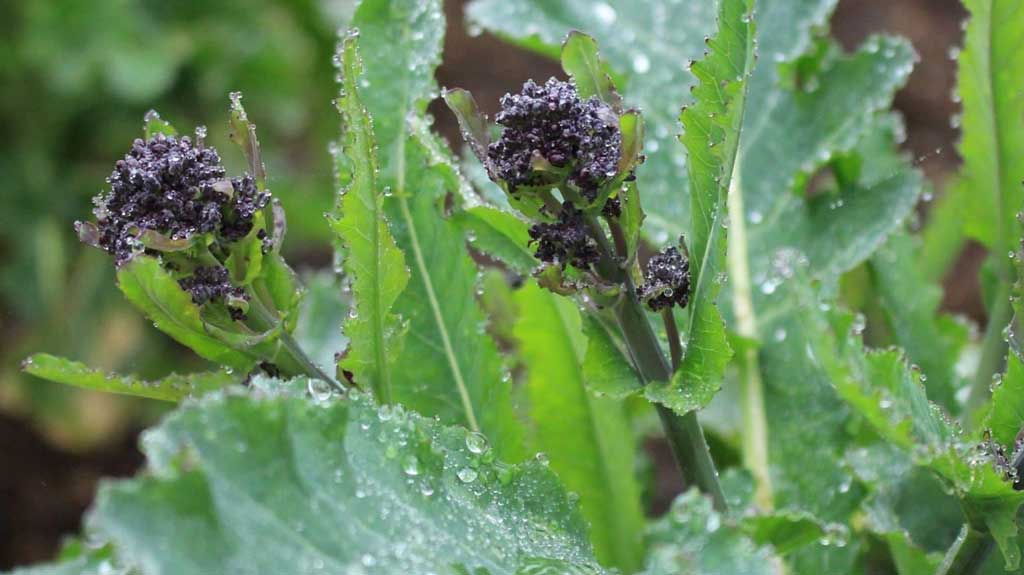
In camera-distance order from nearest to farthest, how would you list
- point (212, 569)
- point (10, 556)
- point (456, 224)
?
point (212, 569), point (456, 224), point (10, 556)

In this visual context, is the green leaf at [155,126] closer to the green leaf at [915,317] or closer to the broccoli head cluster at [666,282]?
the broccoli head cluster at [666,282]

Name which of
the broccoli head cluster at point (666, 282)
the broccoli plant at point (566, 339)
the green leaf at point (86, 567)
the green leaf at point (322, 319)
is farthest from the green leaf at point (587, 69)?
the green leaf at point (322, 319)

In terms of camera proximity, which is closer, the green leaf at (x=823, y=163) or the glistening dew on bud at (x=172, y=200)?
the glistening dew on bud at (x=172, y=200)

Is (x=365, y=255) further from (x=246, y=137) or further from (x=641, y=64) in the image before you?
(x=641, y=64)

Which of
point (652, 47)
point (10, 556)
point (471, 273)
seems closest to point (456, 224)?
point (471, 273)

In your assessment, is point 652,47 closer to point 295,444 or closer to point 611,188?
point 611,188

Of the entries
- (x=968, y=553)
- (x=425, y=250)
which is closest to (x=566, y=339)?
(x=425, y=250)


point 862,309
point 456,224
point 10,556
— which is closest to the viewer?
point 456,224
